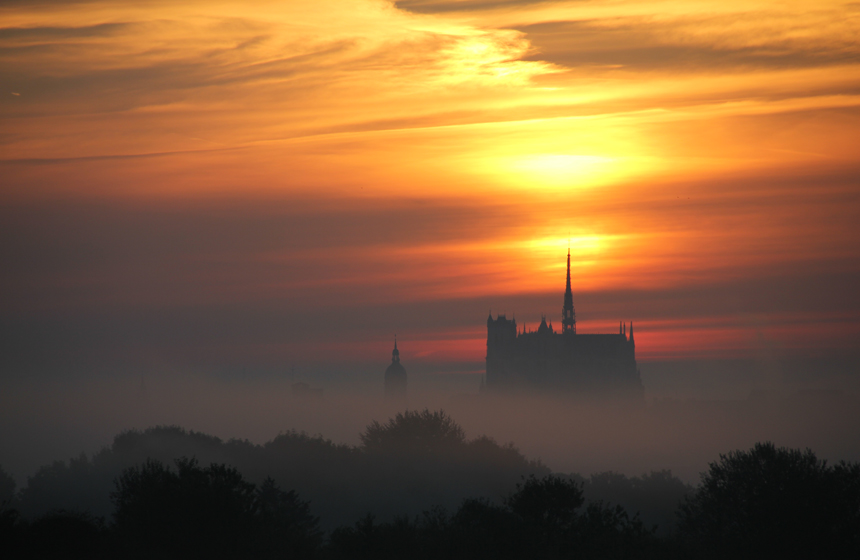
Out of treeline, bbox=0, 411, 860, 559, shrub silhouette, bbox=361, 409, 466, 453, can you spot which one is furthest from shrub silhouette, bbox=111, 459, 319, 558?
shrub silhouette, bbox=361, 409, 466, 453

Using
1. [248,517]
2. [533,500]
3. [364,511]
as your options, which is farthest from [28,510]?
[533,500]

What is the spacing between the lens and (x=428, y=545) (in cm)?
5106

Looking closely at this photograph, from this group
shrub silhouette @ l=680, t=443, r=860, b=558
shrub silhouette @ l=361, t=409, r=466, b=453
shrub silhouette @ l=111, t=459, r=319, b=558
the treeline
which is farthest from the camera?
shrub silhouette @ l=361, t=409, r=466, b=453

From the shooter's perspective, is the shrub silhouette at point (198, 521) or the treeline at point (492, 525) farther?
the shrub silhouette at point (198, 521)

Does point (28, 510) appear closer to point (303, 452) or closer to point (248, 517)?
point (303, 452)

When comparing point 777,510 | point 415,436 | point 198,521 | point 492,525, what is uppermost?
point 777,510

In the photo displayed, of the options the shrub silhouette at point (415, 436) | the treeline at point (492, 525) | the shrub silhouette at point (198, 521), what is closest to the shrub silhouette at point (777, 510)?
the treeline at point (492, 525)

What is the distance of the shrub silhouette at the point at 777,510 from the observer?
52594 millimetres

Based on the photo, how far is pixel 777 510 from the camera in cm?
5456

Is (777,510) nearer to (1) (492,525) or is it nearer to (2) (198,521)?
(1) (492,525)

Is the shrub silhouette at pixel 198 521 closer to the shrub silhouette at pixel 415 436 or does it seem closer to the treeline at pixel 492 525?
the treeline at pixel 492 525

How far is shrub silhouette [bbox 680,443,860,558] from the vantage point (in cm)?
5259

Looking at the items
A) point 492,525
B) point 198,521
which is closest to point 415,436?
point 492,525

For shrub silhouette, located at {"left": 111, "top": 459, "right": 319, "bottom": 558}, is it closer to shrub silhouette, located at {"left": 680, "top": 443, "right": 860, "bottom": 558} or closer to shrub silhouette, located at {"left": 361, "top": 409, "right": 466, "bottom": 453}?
shrub silhouette, located at {"left": 680, "top": 443, "right": 860, "bottom": 558}
